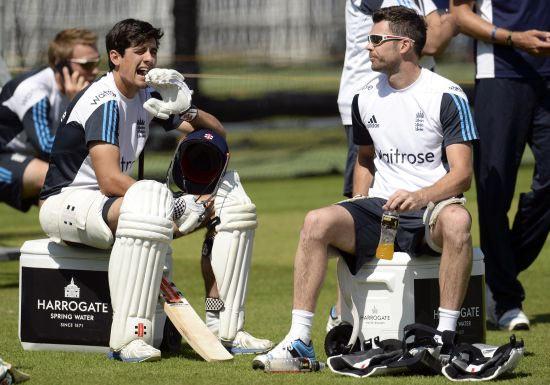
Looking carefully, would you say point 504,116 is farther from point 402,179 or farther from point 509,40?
point 402,179

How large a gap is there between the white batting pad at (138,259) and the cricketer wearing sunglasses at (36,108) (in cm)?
331

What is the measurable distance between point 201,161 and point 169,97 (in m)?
0.35

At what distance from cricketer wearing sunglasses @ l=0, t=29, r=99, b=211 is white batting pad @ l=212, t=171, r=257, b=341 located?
311 cm

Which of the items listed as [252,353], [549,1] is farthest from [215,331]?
[549,1]

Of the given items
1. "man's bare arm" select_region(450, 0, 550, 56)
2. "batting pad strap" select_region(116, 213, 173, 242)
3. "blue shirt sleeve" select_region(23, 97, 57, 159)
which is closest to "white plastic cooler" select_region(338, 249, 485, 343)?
"batting pad strap" select_region(116, 213, 173, 242)

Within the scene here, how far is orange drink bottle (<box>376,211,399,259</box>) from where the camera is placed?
532 cm

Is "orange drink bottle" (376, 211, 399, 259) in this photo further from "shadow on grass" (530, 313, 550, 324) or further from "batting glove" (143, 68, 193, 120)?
"shadow on grass" (530, 313, 550, 324)

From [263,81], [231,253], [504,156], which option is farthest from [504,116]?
[263,81]

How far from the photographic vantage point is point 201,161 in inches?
235

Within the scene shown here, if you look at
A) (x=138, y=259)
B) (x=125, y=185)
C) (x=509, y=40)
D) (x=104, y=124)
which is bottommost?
(x=138, y=259)

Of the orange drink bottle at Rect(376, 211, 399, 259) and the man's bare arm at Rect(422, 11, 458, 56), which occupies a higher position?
the man's bare arm at Rect(422, 11, 458, 56)

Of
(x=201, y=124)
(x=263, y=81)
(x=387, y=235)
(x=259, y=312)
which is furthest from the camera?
(x=263, y=81)

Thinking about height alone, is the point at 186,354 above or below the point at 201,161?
→ below

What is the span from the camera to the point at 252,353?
18.7ft
